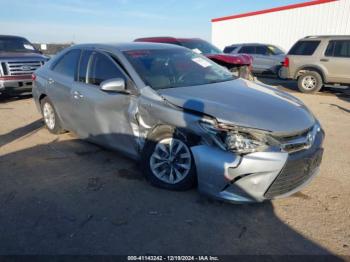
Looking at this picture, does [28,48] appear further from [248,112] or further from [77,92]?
[248,112]

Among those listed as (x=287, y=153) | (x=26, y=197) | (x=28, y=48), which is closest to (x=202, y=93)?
(x=287, y=153)

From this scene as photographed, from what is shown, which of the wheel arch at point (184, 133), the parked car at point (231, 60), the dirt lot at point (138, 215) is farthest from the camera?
the parked car at point (231, 60)

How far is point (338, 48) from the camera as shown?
429 inches

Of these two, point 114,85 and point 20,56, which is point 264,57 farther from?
point 114,85

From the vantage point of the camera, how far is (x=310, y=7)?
19.8 meters

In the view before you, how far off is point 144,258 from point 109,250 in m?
0.32

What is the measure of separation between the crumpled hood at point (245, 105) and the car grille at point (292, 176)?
32cm

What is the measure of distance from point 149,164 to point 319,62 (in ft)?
30.0

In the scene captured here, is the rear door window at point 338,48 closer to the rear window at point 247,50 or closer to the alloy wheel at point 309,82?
the alloy wheel at point 309,82

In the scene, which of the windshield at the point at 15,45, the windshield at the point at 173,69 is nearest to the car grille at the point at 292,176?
the windshield at the point at 173,69

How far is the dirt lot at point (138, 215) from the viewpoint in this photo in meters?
2.88

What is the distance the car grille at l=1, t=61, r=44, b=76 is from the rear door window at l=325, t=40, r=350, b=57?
9.22 metres

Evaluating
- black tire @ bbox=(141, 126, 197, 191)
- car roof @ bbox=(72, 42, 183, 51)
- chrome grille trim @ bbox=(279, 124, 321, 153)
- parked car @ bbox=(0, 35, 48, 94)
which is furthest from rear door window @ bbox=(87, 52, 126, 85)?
parked car @ bbox=(0, 35, 48, 94)

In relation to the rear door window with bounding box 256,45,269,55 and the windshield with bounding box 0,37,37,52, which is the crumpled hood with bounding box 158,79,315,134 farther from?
the rear door window with bounding box 256,45,269,55
